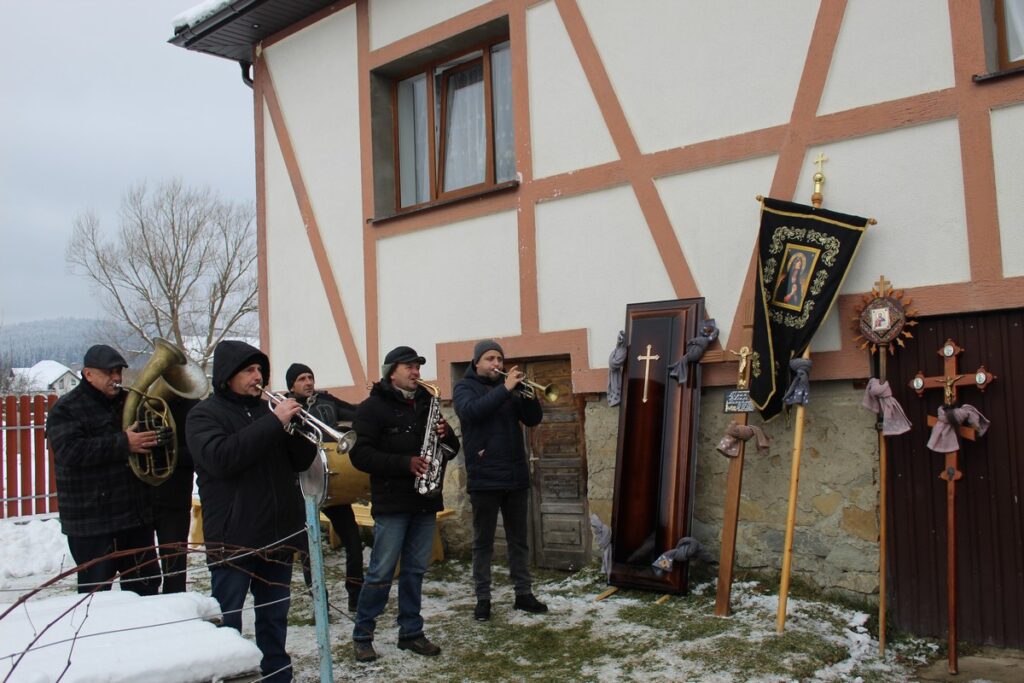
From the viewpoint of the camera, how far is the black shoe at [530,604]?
17.4ft

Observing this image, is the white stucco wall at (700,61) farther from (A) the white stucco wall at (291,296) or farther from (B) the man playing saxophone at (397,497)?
(A) the white stucco wall at (291,296)

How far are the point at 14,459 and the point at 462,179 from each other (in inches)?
264

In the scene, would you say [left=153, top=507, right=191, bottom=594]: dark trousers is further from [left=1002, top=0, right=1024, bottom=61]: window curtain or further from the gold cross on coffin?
[left=1002, top=0, right=1024, bottom=61]: window curtain

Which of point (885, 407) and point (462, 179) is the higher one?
point (462, 179)

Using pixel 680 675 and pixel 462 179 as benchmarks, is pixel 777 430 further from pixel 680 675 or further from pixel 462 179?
pixel 462 179

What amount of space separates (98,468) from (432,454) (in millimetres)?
1849

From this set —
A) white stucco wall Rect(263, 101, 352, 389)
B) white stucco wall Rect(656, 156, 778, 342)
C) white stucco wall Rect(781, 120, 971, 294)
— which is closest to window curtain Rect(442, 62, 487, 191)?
white stucco wall Rect(263, 101, 352, 389)

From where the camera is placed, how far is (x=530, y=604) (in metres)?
5.32

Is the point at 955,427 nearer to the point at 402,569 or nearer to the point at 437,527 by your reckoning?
the point at 402,569

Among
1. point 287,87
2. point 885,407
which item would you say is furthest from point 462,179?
point 885,407

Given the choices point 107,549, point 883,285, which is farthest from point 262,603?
point 883,285

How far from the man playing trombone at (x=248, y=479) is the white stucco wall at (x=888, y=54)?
3.55m

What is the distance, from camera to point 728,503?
502 cm

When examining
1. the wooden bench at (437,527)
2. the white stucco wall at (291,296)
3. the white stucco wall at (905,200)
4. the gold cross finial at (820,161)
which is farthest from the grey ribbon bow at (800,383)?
the white stucco wall at (291,296)
